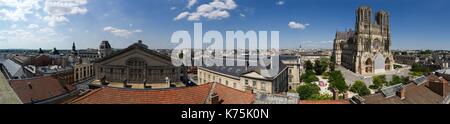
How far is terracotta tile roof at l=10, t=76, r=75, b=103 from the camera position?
6199mm

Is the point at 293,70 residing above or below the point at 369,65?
above

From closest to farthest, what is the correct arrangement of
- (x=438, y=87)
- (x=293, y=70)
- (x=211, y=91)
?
(x=211, y=91) → (x=438, y=87) → (x=293, y=70)

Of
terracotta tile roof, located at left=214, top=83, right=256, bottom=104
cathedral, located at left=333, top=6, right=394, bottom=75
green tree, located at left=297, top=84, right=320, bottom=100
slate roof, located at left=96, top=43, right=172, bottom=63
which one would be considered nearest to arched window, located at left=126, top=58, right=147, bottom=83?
slate roof, located at left=96, top=43, right=172, bottom=63

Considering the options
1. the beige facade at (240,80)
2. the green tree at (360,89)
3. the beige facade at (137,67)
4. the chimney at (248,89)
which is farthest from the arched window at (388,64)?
the chimney at (248,89)

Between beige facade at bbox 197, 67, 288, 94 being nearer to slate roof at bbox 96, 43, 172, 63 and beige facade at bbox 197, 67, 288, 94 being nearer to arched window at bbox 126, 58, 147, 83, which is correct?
slate roof at bbox 96, 43, 172, 63

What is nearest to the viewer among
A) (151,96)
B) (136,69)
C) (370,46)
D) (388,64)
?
(151,96)

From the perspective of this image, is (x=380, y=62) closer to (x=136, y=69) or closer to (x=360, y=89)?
(x=360, y=89)

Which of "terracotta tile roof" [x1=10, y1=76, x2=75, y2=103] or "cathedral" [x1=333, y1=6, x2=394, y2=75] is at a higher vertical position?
"cathedral" [x1=333, y1=6, x2=394, y2=75]

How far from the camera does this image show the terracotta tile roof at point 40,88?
620 centimetres

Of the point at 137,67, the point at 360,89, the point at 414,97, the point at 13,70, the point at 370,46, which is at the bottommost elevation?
the point at 360,89


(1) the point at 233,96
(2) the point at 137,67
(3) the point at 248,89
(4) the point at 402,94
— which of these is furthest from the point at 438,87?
(2) the point at 137,67

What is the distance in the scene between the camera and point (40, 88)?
695 cm
